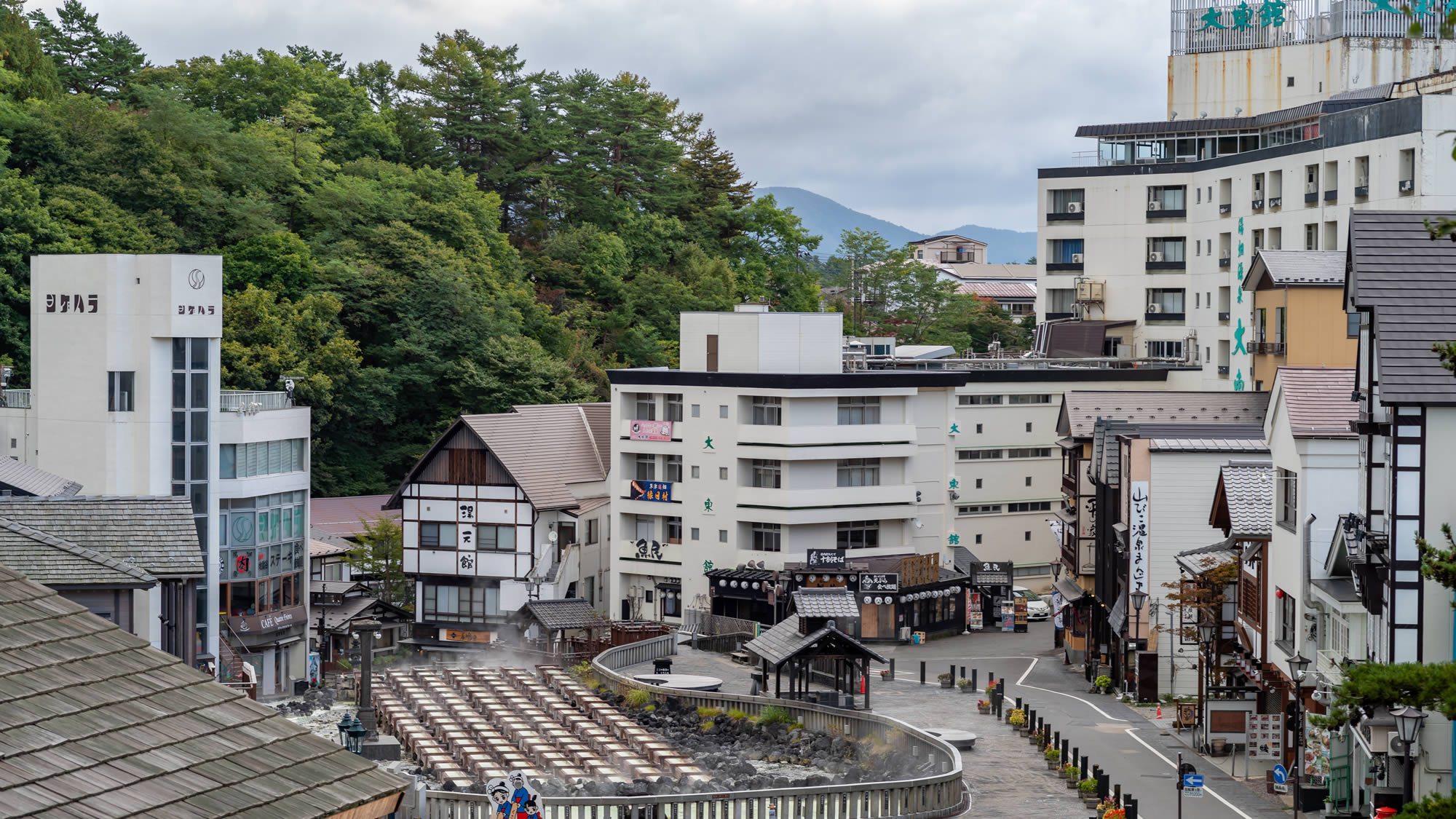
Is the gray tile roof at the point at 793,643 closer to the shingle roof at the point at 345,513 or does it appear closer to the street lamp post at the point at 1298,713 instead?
the street lamp post at the point at 1298,713

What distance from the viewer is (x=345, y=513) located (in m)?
71.1

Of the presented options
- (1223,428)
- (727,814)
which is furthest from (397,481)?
(727,814)

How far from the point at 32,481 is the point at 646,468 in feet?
90.1

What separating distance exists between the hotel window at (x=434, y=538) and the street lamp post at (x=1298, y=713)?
3680 centimetres

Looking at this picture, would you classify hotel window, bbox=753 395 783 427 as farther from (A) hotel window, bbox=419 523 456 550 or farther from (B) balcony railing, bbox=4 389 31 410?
(B) balcony railing, bbox=4 389 31 410

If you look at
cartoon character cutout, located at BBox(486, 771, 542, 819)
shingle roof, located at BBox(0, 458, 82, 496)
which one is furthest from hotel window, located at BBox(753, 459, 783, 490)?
cartoon character cutout, located at BBox(486, 771, 542, 819)

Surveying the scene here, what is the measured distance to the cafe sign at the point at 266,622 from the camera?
50.7 metres

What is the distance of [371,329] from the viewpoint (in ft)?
255

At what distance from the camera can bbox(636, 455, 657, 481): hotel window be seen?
216 ft

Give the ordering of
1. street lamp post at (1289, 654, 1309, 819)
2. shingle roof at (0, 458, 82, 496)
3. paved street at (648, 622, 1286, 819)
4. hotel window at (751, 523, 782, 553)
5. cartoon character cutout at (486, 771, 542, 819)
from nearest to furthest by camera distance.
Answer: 1. cartoon character cutout at (486, 771, 542, 819)
2. street lamp post at (1289, 654, 1309, 819)
3. paved street at (648, 622, 1286, 819)
4. shingle roof at (0, 458, 82, 496)
5. hotel window at (751, 523, 782, 553)

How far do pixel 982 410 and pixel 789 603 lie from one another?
16.9 meters

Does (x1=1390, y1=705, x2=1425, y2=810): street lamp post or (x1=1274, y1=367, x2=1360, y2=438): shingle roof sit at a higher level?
(x1=1274, y1=367, x2=1360, y2=438): shingle roof

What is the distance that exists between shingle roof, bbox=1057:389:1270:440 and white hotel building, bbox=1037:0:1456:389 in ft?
48.1

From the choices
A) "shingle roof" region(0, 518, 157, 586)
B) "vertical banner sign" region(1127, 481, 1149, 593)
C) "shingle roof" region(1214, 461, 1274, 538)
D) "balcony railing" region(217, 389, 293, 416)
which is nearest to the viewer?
"shingle roof" region(0, 518, 157, 586)
